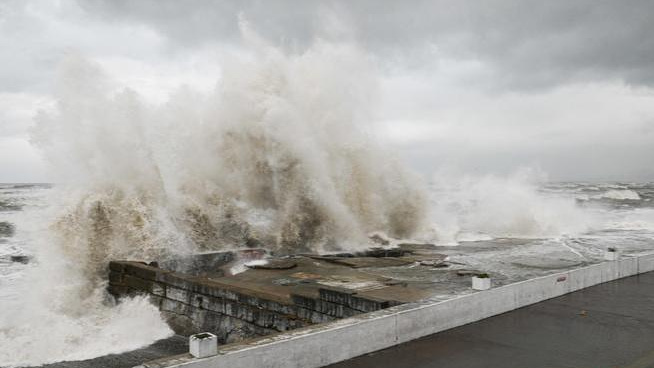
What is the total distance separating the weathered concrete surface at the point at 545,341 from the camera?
486 centimetres

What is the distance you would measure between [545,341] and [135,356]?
5.85m

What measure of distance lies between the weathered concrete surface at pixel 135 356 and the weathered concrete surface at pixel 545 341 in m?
4.15

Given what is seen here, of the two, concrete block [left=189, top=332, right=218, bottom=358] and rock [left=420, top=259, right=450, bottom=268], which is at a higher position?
concrete block [left=189, top=332, right=218, bottom=358]

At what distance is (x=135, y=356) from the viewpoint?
779cm

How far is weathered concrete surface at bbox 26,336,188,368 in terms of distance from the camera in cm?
736

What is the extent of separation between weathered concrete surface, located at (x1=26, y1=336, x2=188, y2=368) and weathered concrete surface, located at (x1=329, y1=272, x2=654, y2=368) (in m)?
4.15

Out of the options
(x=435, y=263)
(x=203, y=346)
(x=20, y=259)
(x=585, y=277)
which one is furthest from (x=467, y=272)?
(x=20, y=259)

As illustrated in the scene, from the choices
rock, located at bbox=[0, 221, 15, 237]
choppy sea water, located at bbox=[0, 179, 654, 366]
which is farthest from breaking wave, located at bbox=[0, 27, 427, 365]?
rock, located at bbox=[0, 221, 15, 237]

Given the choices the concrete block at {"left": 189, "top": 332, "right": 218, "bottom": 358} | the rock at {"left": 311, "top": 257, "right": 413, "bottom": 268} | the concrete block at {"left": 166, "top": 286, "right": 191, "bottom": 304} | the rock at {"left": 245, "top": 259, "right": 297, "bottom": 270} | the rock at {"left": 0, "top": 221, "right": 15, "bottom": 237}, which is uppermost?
the concrete block at {"left": 189, "top": 332, "right": 218, "bottom": 358}

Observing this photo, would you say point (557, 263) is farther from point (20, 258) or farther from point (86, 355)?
point (20, 258)

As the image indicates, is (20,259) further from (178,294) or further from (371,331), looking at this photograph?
(371,331)

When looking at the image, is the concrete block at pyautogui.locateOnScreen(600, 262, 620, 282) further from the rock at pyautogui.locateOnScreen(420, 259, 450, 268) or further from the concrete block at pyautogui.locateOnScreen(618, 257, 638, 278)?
the rock at pyautogui.locateOnScreen(420, 259, 450, 268)

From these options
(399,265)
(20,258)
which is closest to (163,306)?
(399,265)

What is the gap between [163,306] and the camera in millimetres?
9727
